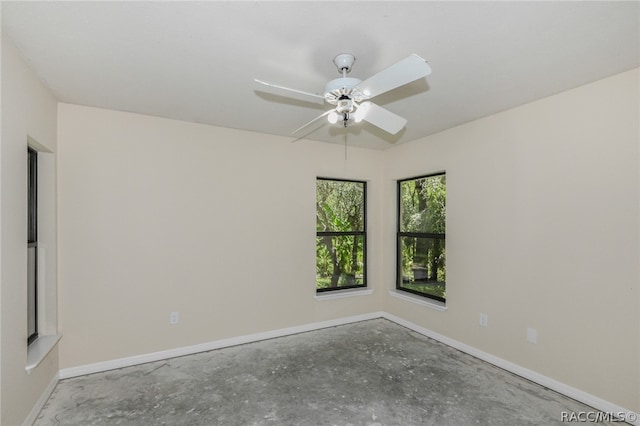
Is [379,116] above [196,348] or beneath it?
above

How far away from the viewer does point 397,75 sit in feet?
5.23

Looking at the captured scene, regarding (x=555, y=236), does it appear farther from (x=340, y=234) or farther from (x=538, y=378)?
(x=340, y=234)

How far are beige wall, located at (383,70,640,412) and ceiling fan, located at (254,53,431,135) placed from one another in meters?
1.37

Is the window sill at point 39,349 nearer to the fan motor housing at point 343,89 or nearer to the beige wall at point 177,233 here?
the beige wall at point 177,233

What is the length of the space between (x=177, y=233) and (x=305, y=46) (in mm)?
2252

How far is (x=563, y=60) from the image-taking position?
2.02 meters

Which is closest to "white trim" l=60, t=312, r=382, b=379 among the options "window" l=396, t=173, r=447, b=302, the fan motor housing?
"window" l=396, t=173, r=447, b=302

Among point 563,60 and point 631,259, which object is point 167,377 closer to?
point 631,259

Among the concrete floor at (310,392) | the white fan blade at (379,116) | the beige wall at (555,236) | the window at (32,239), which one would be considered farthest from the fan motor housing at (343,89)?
the window at (32,239)

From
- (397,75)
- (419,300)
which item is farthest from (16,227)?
(419,300)

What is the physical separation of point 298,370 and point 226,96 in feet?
8.21

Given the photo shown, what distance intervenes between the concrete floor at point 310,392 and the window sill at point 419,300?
47 centimetres

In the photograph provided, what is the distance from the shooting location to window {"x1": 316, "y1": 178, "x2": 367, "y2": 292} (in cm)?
414

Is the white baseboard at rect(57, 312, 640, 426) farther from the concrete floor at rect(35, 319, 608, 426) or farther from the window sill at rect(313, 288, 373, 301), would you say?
the window sill at rect(313, 288, 373, 301)
